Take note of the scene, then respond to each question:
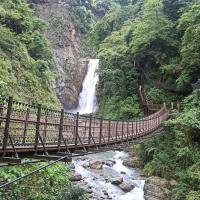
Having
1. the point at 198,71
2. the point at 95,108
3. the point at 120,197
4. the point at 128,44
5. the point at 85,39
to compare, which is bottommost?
the point at 120,197

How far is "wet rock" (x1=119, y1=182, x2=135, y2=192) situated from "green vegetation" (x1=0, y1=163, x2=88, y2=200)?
377 cm

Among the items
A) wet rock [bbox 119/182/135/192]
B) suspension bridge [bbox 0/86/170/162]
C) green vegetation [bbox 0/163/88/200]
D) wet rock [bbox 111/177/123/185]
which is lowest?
wet rock [bbox 119/182/135/192]

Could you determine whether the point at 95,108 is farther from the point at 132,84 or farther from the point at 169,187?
the point at 169,187

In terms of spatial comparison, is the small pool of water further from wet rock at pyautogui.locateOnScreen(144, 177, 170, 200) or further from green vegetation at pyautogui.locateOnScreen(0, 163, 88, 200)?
green vegetation at pyautogui.locateOnScreen(0, 163, 88, 200)

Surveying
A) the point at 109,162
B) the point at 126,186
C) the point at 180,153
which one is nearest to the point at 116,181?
the point at 126,186

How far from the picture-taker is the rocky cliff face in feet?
115

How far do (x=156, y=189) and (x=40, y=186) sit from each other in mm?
6623

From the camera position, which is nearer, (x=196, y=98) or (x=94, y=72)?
(x=196, y=98)

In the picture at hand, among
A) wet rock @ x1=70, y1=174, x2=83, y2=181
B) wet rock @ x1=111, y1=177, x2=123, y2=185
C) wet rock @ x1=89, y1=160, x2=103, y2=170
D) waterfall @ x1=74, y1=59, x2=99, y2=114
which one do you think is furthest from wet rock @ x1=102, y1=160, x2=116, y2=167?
waterfall @ x1=74, y1=59, x2=99, y2=114

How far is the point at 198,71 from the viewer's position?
24797mm

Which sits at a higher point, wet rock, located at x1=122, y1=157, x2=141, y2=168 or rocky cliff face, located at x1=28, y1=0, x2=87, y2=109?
rocky cliff face, located at x1=28, y1=0, x2=87, y2=109

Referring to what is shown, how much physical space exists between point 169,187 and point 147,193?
4.19 feet

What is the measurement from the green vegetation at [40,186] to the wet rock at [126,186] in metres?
3.77

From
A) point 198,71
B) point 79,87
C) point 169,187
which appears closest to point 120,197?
point 169,187
